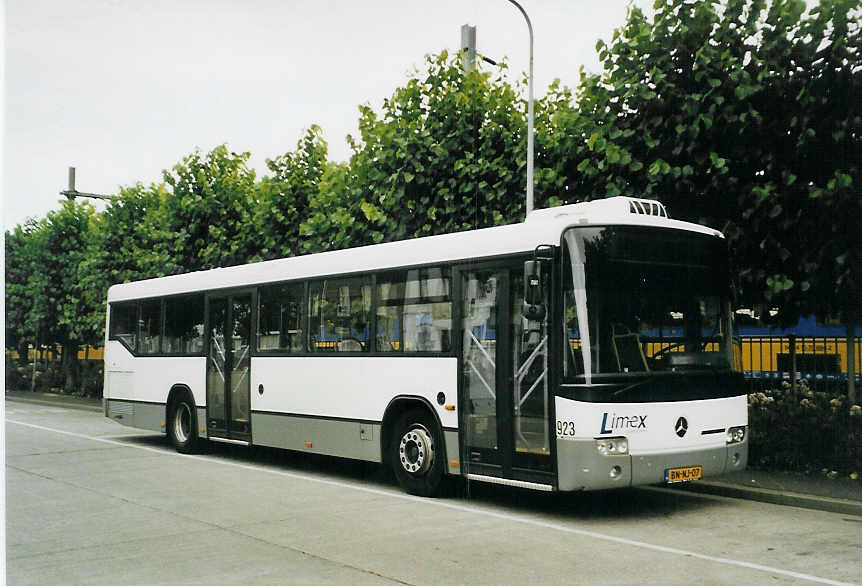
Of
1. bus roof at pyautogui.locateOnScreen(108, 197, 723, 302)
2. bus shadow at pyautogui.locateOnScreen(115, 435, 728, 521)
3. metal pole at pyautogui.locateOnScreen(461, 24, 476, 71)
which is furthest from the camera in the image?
metal pole at pyautogui.locateOnScreen(461, 24, 476, 71)

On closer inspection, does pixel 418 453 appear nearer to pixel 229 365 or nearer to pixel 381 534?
pixel 381 534

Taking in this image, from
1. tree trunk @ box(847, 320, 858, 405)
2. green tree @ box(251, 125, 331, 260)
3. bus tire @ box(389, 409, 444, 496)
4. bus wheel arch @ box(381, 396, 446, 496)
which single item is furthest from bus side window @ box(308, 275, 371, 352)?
green tree @ box(251, 125, 331, 260)

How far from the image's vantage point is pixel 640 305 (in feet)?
29.8

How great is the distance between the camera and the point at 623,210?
9.88 metres

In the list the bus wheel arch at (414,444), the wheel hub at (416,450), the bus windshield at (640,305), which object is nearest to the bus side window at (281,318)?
the bus wheel arch at (414,444)

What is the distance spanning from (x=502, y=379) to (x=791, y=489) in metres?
3.57

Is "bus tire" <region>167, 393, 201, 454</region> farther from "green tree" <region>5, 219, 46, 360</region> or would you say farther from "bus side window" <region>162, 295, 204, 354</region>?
"green tree" <region>5, 219, 46, 360</region>

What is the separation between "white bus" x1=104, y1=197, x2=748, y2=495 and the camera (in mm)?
8906

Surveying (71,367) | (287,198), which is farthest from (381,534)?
(71,367)

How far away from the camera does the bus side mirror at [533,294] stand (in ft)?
29.3

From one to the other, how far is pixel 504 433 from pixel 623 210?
2.67 meters

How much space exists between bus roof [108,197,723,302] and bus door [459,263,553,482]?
0.94 feet

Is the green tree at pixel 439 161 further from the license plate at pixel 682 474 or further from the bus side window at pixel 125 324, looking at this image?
the license plate at pixel 682 474

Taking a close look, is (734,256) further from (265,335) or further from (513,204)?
(265,335)
